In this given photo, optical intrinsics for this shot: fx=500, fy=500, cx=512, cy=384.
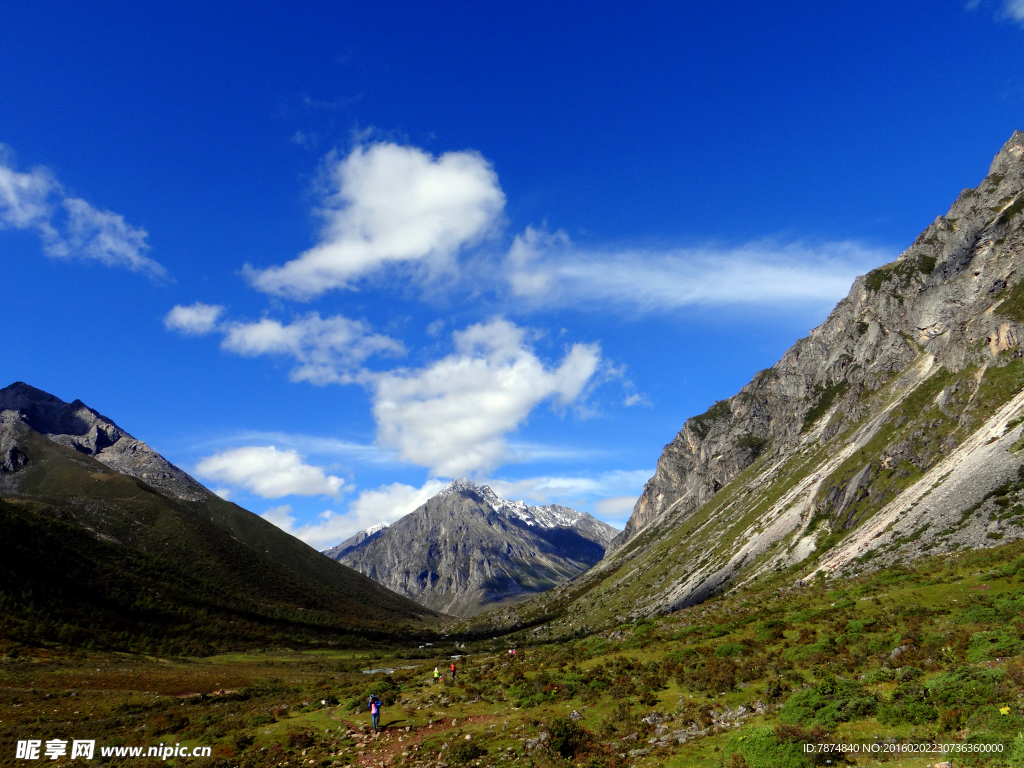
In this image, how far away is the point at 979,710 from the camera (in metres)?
15.7

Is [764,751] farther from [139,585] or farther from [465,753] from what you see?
[139,585]

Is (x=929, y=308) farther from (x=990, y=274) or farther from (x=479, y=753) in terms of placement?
(x=479, y=753)

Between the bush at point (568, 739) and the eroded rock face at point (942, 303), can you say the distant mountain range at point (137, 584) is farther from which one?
the eroded rock face at point (942, 303)

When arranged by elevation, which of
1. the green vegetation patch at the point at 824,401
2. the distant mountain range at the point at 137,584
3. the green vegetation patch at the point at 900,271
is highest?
the green vegetation patch at the point at 900,271

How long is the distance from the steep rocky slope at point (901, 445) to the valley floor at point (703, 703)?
29.2 m

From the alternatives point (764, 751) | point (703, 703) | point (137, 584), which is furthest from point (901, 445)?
point (137, 584)

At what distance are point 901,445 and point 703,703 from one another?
99376 mm

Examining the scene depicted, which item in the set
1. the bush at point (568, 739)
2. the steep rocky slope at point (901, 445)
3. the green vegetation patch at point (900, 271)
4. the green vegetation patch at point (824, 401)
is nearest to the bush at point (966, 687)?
the bush at point (568, 739)

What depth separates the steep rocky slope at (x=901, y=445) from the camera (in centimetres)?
6900

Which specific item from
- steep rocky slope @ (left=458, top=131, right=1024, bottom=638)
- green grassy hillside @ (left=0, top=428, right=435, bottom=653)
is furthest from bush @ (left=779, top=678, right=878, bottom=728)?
green grassy hillside @ (left=0, top=428, right=435, bottom=653)

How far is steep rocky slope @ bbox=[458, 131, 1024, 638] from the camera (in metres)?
69.0

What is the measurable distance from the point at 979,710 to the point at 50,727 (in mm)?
54892

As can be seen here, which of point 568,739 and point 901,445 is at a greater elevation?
point 901,445

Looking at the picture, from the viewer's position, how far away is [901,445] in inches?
3844
